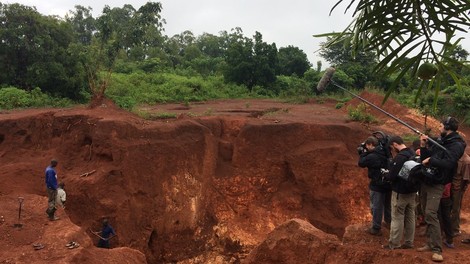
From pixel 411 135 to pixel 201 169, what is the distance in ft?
20.2

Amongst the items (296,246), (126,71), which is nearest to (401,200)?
(296,246)

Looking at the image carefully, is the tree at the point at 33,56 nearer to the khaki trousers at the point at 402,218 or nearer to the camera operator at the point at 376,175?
the camera operator at the point at 376,175

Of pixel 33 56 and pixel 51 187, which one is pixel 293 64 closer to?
pixel 33 56

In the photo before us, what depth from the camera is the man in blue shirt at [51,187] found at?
25.2 ft

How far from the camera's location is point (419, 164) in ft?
17.9

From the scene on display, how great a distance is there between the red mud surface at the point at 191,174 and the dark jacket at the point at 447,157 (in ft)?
13.5

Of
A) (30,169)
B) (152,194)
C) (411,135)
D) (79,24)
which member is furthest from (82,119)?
(79,24)

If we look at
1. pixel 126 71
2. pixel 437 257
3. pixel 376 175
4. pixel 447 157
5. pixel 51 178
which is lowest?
pixel 437 257

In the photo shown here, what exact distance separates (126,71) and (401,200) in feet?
66.2

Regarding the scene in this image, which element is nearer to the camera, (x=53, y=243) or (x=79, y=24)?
(x=53, y=243)

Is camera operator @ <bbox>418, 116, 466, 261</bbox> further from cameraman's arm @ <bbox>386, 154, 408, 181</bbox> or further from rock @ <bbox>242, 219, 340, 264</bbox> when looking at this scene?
rock @ <bbox>242, 219, 340, 264</bbox>

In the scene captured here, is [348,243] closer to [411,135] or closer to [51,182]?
[51,182]

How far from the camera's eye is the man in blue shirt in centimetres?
770

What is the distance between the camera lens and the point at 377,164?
6262mm
